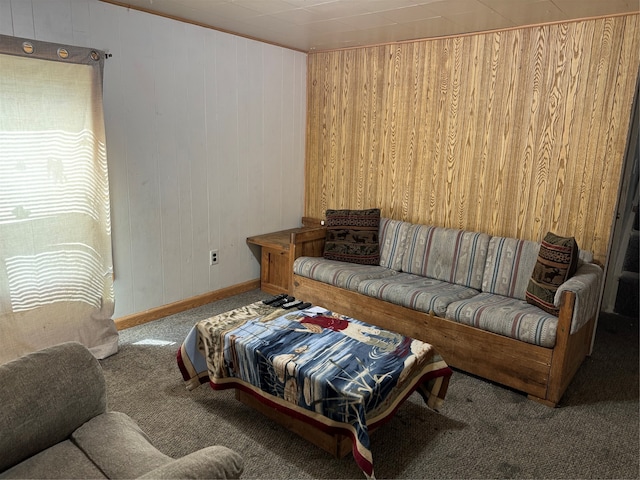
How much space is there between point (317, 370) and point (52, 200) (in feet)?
6.27

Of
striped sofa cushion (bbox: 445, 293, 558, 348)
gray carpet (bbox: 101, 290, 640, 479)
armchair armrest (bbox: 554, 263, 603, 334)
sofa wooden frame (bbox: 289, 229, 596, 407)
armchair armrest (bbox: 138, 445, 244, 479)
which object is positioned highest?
armchair armrest (bbox: 554, 263, 603, 334)

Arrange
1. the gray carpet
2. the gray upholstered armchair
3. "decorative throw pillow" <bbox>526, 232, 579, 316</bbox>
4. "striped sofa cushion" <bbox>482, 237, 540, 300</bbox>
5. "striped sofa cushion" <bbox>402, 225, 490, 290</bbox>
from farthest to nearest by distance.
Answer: "striped sofa cushion" <bbox>402, 225, 490, 290</bbox>
"striped sofa cushion" <bbox>482, 237, 540, 300</bbox>
"decorative throw pillow" <bbox>526, 232, 579, 316</bbox>
the gray carpet
the gray upholstered armchair

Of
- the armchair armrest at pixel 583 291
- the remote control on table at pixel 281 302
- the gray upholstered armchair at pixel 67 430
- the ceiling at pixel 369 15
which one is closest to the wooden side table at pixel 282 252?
the remote control on table at pixel 281 302

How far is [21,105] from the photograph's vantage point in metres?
2.60

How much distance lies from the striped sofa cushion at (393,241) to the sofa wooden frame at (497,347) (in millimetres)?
515

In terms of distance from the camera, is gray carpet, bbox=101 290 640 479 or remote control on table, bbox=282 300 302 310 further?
remote control on table, bbox=282 300 302 310

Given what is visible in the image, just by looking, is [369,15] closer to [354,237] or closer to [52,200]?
[354,237]

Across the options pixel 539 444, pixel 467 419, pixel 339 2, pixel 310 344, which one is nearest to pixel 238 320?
pixel 310 344

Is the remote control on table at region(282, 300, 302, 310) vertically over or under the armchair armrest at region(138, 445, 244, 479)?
under

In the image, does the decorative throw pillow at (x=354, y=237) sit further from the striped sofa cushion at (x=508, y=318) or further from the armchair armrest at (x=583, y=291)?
the armchair armrest at (x=583, y=291)

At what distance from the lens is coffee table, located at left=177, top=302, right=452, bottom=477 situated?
1973 mm

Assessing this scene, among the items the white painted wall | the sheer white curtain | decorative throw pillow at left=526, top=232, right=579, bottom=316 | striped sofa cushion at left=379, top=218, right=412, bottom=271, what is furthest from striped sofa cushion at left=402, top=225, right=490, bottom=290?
the sheer white curtain

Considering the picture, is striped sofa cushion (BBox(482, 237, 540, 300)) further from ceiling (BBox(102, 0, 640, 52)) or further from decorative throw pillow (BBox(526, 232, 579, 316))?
ceiling (BBox(102, 0, 640, 52))

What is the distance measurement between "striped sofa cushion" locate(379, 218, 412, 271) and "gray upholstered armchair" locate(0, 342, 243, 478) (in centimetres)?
249
